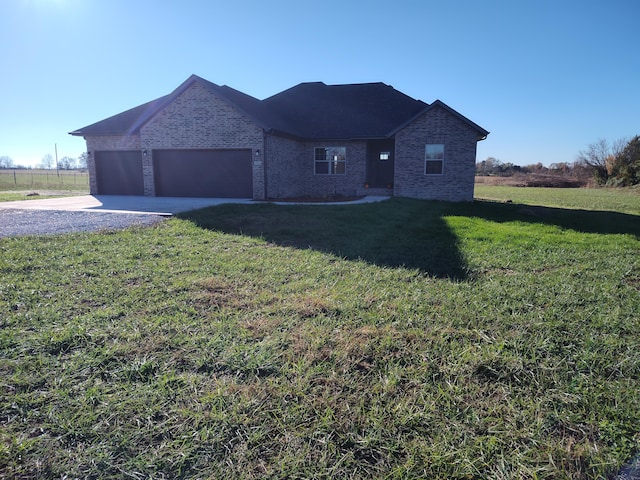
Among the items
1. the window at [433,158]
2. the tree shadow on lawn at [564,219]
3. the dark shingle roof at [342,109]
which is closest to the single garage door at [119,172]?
the dark shingle roof at [342,109]

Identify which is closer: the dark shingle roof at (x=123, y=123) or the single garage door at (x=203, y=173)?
the single garage door at (x=203, y=173)

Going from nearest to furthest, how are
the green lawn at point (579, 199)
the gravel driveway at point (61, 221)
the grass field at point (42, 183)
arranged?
the gravel driveway at point (61, 221) → the green lawn at point (579, 199) → the grass field at point (42, 183)

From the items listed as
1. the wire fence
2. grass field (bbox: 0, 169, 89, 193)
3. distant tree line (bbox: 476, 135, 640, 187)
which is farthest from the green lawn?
the wire fence

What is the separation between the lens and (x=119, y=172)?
770 inches

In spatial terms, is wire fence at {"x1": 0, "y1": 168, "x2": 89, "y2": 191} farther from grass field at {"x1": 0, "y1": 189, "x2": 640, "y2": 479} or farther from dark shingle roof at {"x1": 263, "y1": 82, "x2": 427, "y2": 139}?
grass field at {"x1": 0, "y1": 189, "x2": 640, "y2": 479}

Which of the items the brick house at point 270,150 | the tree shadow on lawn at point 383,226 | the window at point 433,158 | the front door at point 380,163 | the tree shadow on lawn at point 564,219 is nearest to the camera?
the tree shadow on lawn at point 383,226

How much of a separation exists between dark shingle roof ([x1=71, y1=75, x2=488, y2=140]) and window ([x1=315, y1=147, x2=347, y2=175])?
0.79m

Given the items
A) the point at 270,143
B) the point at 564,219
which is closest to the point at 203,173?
the point at 270,143

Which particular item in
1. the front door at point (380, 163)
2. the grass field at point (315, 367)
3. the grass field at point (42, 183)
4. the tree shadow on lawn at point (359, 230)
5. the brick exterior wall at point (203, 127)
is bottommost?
the grass field at point (315, 367)

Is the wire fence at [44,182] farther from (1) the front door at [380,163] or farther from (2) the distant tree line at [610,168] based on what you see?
(2) the distant tree line at [610,168]

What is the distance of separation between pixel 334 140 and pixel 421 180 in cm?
483

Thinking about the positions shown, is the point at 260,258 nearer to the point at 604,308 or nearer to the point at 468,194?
the point at 604,308

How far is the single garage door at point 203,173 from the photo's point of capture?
17.5 metres

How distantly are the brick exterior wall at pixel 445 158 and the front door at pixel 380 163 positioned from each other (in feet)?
6.93
